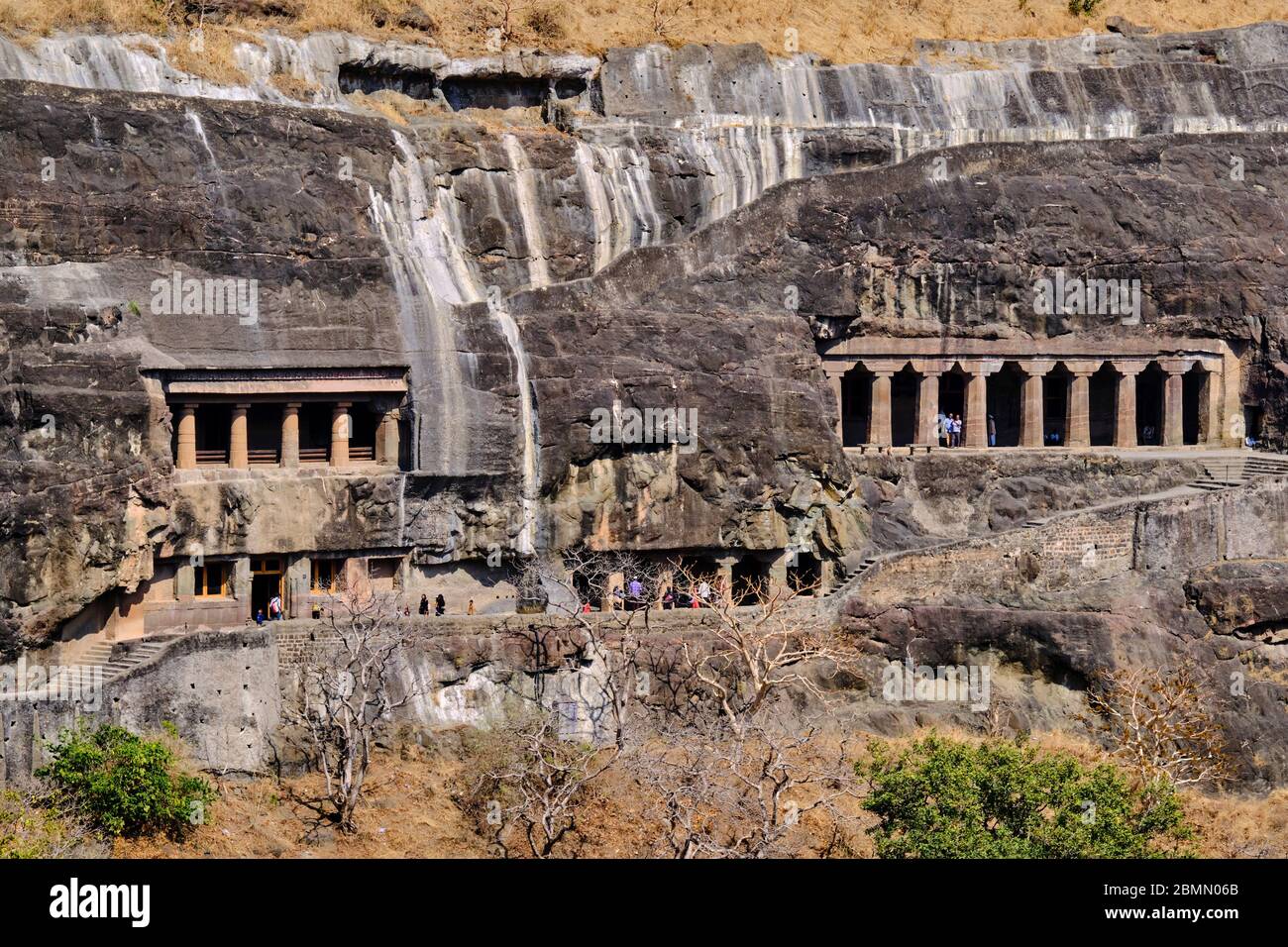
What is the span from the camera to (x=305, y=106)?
53562 millimetres

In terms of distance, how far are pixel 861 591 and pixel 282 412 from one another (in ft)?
47.0

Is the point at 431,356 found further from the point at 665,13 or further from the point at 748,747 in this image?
the point at 665,13

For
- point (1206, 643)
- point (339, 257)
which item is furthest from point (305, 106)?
point (1206, 643)

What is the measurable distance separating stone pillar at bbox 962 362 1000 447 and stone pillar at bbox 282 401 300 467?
19.5m

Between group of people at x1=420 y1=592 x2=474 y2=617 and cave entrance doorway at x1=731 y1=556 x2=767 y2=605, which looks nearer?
group of people at x1=420 y1=592 x2=474 y2=617

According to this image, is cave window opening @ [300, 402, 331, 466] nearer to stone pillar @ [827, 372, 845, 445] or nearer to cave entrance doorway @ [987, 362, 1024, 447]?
stone pillar @ [827, 372, 845, 445]

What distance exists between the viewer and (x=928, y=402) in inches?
2355

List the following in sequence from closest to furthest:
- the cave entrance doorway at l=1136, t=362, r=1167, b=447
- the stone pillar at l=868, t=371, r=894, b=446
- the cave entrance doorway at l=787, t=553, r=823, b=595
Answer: the cave entrance doorway at l=787, t=553, r=823, b=595, the stone pillar at l=868, t=371, r=894, b=446, the cave entrance doorway at l=1136, t=362, r=1167, b=447

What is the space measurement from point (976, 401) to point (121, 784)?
91.1 ft

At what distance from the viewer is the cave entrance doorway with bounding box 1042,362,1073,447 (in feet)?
203

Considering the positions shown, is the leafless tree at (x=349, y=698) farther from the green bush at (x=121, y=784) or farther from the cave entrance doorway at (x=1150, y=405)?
the cave entrance doorway at (x=1150, y=405)

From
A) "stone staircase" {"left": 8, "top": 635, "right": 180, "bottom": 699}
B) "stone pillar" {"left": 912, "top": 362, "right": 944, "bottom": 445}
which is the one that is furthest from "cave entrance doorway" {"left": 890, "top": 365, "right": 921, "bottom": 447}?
"stone staircase" {"left": 8, "top": 635, "right": 180, "bottom": 699}

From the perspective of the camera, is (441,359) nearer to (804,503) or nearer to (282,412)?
(282,412)

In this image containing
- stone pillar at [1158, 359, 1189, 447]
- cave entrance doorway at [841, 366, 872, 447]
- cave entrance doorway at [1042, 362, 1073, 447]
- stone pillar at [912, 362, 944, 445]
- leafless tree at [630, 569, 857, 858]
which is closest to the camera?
leafless tree at [630, 569, 857, 858]
